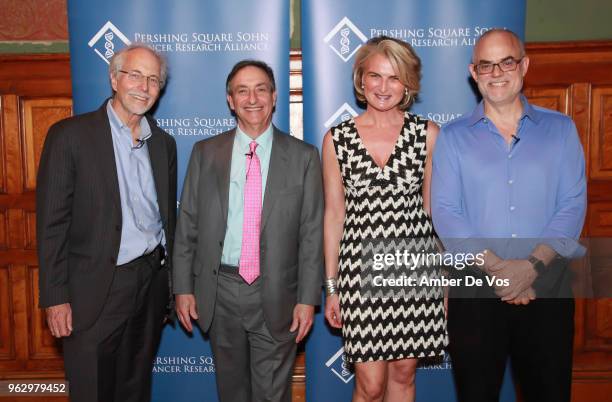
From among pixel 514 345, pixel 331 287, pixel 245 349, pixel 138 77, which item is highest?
pixel 138 77

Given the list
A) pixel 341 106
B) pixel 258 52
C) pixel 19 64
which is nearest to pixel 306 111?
pixel 341 106

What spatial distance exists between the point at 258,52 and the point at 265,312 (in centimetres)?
143

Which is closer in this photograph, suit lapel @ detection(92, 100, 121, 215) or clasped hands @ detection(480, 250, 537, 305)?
clasped hands @ detection(480, 250, 537, 305)

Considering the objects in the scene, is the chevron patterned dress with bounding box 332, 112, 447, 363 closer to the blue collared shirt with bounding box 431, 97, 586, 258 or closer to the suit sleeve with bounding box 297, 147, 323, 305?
the suit sleeve with bounding box 297, 147, 323, 305

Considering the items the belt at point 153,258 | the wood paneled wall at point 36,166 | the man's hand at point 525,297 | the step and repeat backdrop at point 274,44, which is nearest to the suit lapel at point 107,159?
the belt at point 153,258

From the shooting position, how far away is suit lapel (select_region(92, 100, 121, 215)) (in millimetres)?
2184

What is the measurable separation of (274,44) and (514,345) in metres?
1.91

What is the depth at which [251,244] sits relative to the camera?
2.29 metres

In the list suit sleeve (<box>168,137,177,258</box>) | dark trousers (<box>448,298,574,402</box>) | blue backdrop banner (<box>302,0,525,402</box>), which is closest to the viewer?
dark trousers (<box>448,298,574,402</box>)

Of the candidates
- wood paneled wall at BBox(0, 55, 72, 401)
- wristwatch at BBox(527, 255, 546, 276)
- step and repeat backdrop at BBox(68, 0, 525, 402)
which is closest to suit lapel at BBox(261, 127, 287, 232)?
step and repeat backdrop at BBox(68, 0, 525, 402)

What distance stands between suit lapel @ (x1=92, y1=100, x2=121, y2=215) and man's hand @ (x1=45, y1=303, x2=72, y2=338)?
47 cm

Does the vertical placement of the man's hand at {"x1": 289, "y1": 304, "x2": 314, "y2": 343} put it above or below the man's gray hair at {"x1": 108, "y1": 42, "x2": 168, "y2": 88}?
below

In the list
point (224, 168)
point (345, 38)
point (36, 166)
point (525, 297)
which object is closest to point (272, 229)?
point (224, 168)

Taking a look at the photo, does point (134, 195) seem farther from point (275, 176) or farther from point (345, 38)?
point (345, 38)
